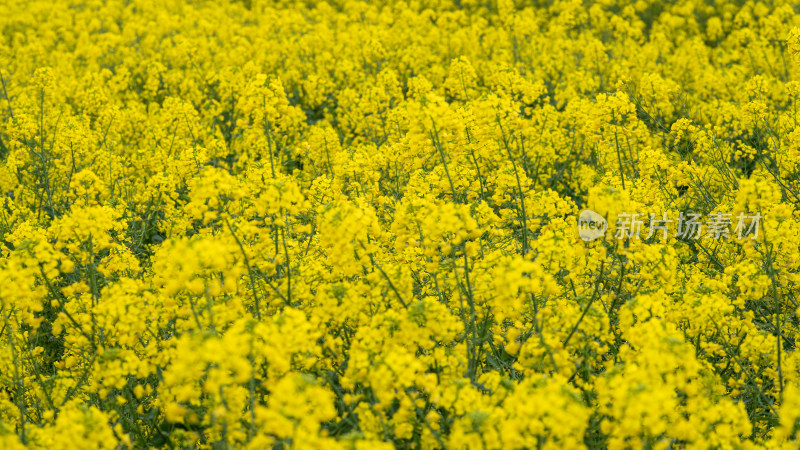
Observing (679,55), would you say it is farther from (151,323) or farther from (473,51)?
(151,323)

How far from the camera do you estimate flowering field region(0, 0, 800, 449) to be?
3600 millimetres

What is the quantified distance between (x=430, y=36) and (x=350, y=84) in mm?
2744

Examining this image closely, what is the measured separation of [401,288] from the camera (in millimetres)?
4555

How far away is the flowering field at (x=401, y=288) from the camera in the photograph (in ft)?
11.8

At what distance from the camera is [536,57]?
12.1 m

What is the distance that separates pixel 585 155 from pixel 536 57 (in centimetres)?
403

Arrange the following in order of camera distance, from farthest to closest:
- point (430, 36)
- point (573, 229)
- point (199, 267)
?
point (430, 36), point (573, 229), point (199, 267)

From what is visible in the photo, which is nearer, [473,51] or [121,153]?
[121,153]

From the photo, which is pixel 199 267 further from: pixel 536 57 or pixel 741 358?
pixel 536 57

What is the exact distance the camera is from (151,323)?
475 centimetres

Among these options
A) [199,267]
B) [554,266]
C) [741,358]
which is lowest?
[741,358]

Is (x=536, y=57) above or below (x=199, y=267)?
below

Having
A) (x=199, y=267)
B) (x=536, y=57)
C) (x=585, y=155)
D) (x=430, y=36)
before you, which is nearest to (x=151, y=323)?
(x=199, y=267)

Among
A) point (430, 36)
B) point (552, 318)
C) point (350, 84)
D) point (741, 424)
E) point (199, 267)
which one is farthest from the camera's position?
point (430, 36)
